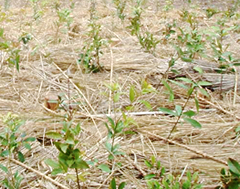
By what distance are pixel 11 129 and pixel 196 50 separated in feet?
4.10

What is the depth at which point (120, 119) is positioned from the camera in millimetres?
1589

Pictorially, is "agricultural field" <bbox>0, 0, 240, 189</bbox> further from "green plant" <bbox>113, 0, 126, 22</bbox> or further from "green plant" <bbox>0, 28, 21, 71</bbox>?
"green plant" <bbox>113, 0, 126, 22</bbox>

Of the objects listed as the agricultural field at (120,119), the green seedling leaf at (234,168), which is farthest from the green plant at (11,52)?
the green seedling leaf at (234,168)

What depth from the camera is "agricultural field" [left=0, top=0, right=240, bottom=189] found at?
3.97ft

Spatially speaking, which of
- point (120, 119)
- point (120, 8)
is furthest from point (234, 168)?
point (120, 8)

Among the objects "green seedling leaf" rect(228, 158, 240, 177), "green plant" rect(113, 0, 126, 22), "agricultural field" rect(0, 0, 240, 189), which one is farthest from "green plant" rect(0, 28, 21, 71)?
"green plant" rect(113, 0, 126, 22)

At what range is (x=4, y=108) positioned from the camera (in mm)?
1784

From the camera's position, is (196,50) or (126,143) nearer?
(126,143)

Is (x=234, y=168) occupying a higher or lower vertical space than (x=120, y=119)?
higher

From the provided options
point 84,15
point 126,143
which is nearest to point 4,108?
point 126,143

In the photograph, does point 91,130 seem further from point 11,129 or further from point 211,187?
point 211,187

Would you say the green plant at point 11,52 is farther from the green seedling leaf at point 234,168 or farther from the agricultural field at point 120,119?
the green seedling leaf at point 234,168

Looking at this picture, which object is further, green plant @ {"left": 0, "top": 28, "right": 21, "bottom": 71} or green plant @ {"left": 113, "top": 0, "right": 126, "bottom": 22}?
green plant @ {"left": 113, "top": 0, "right": 126, "bottom": 22}

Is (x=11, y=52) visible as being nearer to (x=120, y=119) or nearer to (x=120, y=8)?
(x=120, y=119)
